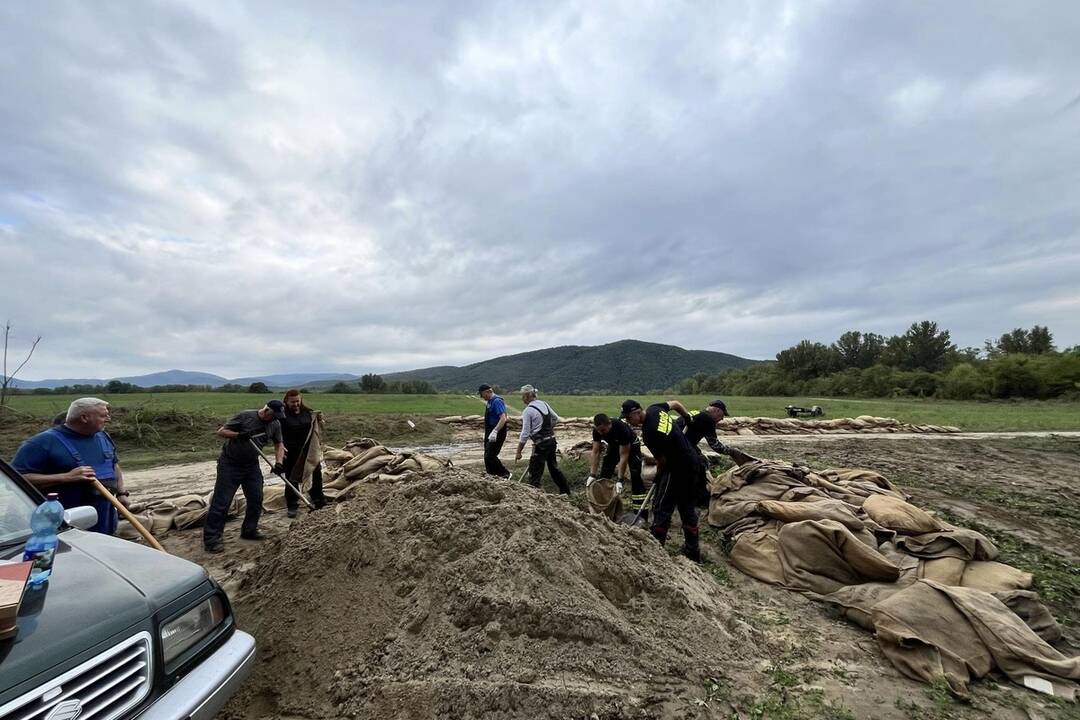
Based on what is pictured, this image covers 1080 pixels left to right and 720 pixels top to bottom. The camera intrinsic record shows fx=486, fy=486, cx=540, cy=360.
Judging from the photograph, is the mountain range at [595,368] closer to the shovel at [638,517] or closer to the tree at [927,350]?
the tree at [927,350]

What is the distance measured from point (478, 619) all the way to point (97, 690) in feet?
6.31

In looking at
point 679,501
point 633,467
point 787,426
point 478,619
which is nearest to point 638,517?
point 679,501

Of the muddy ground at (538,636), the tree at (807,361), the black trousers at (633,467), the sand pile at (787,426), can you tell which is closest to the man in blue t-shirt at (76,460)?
the muddy ground at (538,636)

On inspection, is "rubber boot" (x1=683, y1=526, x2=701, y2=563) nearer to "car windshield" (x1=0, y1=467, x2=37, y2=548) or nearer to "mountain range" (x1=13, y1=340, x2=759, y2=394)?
"car windshield" (x1=0, y1=467, x2=37, y2=548)

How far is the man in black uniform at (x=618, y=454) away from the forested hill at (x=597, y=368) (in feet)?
351

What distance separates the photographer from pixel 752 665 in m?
3.28

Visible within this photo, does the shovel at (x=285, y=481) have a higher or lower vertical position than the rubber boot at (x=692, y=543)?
higher

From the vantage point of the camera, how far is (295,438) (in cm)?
639

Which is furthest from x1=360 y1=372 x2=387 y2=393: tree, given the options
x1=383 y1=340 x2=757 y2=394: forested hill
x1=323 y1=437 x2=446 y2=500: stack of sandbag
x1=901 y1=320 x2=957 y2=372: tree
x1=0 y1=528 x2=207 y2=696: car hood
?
x1=383 y1=340 x2=757 y2=394: forested hill

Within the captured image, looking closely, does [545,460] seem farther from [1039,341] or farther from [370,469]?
[1039,341]

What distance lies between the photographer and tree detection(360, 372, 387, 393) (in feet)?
146

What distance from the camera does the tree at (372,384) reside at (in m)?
44.6

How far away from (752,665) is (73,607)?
3683 mm

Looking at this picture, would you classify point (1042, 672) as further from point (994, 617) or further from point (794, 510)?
point (794, 510)
